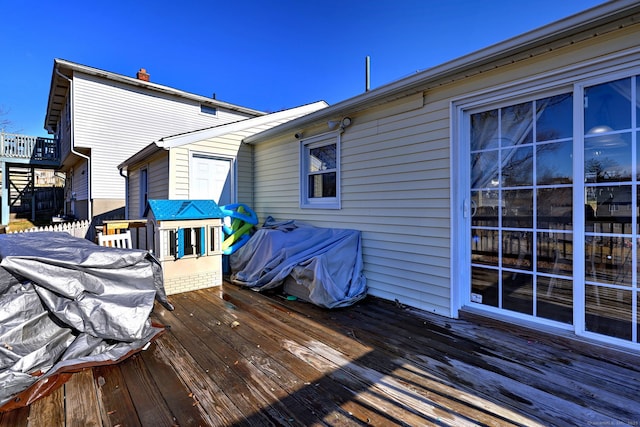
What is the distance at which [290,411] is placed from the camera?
171 centimetres

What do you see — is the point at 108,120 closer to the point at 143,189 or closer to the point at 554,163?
the point at 143,189

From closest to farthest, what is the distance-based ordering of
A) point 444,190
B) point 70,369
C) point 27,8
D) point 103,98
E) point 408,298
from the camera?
1. point 70,369
2. point 444,190
3. point 408,298
4. point 27,8
5. point 103,98

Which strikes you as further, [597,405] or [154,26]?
[154,26]

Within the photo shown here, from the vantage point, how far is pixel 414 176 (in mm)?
3559

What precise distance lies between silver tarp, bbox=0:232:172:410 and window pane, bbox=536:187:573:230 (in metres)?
3.76

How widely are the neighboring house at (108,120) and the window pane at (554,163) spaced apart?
12259 mm

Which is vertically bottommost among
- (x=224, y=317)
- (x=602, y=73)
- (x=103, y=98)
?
(x=224, y=317)

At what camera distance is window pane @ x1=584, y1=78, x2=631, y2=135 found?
2326 mm

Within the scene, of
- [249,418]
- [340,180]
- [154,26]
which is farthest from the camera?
[154,26]

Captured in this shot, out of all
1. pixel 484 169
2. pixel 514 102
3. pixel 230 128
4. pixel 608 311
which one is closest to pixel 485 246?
pixel 484 169

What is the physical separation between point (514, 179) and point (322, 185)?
2892 mm

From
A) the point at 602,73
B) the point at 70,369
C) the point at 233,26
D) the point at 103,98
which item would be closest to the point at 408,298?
the point at 602,73

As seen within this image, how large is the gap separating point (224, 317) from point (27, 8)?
37.6ft

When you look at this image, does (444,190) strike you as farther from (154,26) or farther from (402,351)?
(154,26)
